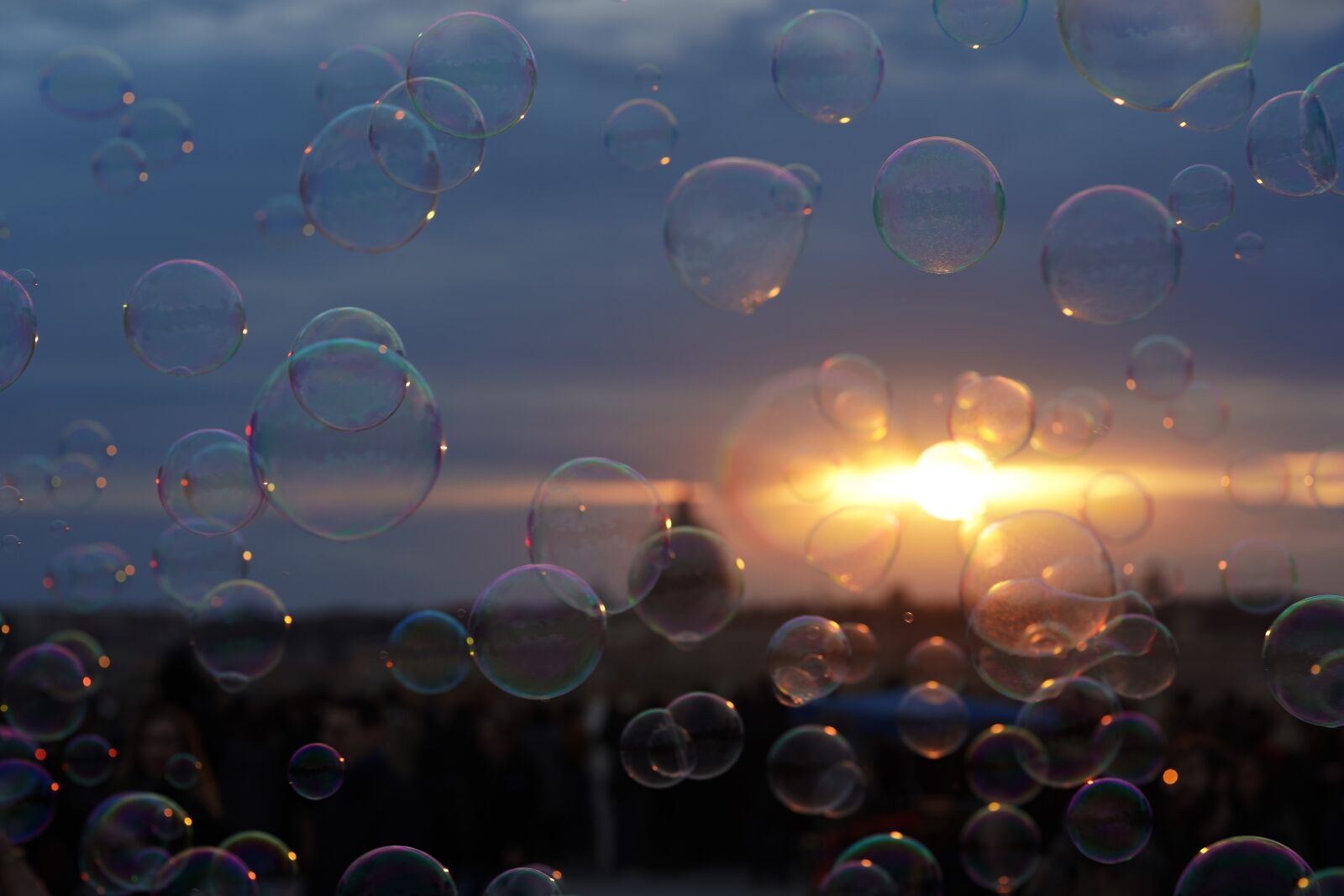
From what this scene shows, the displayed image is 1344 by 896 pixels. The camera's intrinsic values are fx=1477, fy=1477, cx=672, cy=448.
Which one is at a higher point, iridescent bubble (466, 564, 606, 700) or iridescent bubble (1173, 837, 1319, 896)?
iridescent bubble (466, 564, 606, 700)

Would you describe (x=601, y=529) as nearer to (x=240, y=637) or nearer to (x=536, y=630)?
(x=536, y=630)

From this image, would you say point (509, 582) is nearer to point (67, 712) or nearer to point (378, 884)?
point (378, 884)

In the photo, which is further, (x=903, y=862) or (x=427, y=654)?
(x=427, y=654)

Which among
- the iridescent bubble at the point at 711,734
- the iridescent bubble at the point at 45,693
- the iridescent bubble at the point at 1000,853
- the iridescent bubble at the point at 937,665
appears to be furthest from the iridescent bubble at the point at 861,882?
the iridescent bubble at the point at 45,693

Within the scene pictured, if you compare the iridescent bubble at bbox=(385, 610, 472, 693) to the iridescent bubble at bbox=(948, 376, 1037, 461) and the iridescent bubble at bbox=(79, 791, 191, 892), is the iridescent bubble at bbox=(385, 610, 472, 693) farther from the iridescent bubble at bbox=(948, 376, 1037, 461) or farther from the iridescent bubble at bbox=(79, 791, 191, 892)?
the iridescent bubble at bbox=(948, 376, 1037, 461)

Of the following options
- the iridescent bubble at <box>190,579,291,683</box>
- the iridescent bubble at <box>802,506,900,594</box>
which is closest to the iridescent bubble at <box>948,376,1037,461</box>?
the iridescent bubble at <box>802,506,900,594</box>

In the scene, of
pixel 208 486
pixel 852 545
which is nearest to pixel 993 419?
pixel 852 545
